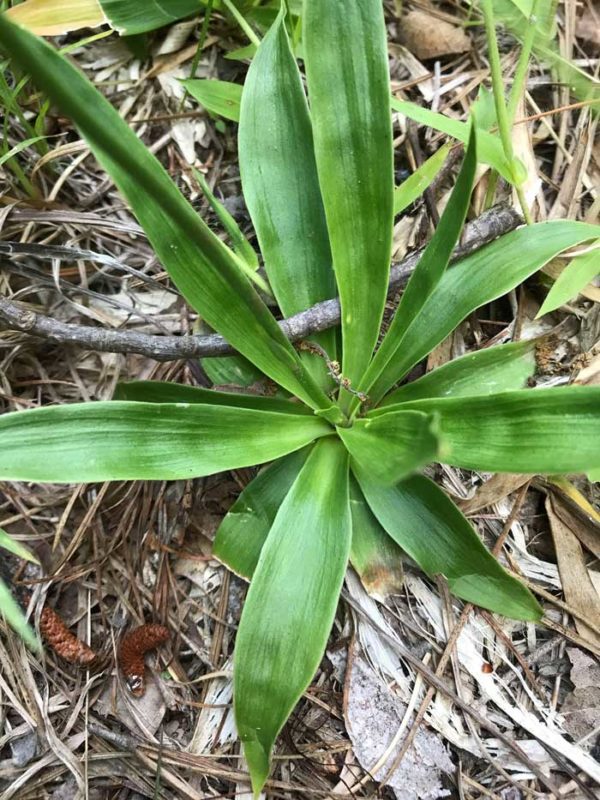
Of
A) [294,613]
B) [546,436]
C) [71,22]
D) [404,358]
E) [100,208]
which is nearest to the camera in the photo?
[546,436]

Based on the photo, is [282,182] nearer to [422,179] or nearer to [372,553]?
[422,179]

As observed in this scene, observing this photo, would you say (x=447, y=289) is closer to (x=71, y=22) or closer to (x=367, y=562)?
(x=367, y=562)

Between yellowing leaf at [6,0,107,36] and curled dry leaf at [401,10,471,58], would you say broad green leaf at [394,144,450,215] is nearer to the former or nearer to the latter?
curled dry leaf at [401,10,471,58]

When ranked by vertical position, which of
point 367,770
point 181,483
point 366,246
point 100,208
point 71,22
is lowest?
point 367,770

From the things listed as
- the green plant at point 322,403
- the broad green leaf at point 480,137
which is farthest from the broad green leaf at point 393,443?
the broad green leaf at point 480,137

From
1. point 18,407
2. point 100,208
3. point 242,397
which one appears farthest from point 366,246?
point 18,407

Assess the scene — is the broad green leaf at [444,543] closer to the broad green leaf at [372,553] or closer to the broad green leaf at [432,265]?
the broad green leaf at [372,553]
